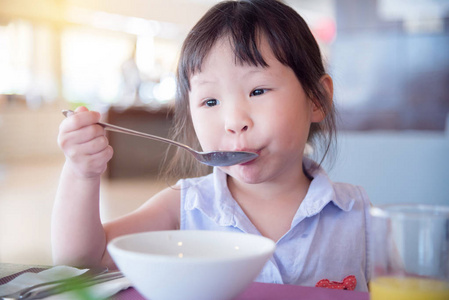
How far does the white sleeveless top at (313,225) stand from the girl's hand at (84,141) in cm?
32

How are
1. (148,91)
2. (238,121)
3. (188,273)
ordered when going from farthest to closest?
(148,91)
(238,121)
(188,273)

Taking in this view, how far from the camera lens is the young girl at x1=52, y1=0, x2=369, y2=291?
3.24 ft

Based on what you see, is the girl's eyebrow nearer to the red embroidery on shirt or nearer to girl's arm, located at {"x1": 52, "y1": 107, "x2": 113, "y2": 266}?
girl's arm, located at {"x1": 52, "y1": 107, "x2": 113, "y2": 266}

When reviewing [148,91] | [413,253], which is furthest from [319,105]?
[148,91]

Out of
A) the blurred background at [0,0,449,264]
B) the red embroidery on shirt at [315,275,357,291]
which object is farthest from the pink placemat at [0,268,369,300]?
the blurred background at [0,0,449,264]

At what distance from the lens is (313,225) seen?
114cm

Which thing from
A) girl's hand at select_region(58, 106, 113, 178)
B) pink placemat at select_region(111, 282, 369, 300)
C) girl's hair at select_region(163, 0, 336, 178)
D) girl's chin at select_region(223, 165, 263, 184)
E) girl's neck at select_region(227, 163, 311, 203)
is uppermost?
girl's hair at select_region(163, 0, 336, 178)

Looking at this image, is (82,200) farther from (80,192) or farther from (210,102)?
(210,102)

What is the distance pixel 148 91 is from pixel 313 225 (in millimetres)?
7275

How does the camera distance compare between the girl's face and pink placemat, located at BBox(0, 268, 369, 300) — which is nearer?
pink placemat, located at BBox(0, 268, 369, 300)

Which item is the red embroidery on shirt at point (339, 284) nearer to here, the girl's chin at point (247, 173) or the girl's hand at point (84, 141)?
the girl's chin at point (247, 173)

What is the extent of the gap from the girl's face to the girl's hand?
241 mm

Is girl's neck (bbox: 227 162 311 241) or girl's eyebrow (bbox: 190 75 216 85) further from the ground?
girl's eyebrow (bbox: 190 75 216 85)

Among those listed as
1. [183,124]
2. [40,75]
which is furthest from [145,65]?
[183,124]
